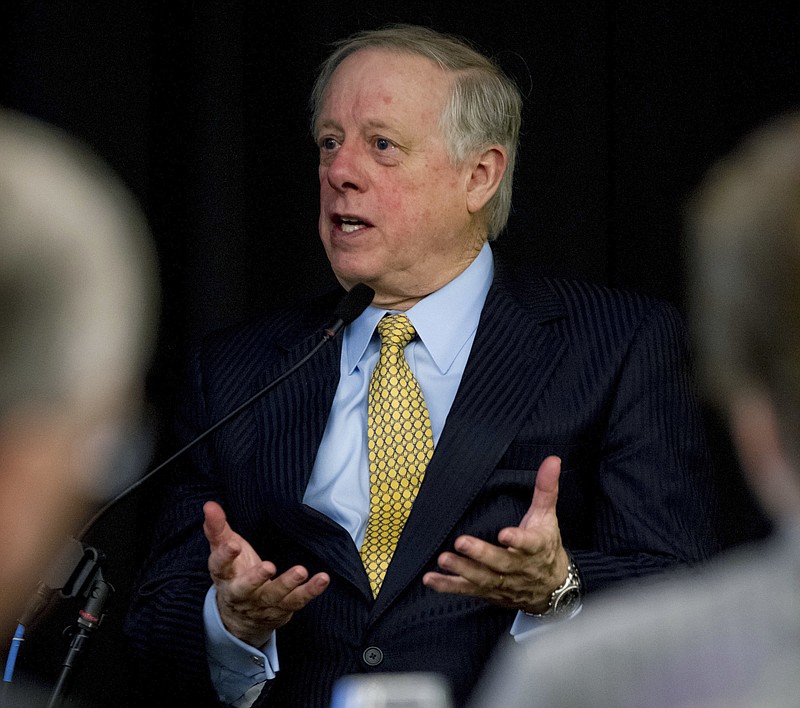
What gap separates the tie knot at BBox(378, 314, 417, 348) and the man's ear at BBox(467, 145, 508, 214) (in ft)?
0.94

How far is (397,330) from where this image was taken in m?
2.13

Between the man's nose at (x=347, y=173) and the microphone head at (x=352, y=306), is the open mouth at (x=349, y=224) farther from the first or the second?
the microphone head at (x=352, y=306)

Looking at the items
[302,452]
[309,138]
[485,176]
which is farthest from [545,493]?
[309,138]

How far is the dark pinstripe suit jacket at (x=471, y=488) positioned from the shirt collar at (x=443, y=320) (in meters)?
0.05

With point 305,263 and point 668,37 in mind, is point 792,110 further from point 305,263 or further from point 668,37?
point 305,263

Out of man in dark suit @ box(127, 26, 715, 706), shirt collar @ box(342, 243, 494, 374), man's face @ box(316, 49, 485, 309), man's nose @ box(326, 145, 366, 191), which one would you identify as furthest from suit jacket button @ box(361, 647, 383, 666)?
man's nose @ box(326, 145, 366, 191)

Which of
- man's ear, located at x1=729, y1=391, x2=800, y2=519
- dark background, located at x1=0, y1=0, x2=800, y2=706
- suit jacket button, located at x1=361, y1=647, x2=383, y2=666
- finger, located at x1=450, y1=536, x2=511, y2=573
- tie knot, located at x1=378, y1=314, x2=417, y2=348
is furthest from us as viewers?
dark background, located at x1=0, y1=0, x2=800, y2=706

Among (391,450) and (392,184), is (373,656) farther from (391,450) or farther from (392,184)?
(392,184)

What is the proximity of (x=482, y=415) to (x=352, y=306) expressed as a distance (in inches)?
11.8

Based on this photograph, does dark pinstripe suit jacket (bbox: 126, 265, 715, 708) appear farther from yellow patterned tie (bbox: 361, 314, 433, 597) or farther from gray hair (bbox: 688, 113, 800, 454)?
gray hair (bbox: 688, 113, 800, 454)

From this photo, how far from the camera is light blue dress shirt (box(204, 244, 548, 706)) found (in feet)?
6.31

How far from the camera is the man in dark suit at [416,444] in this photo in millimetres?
1887

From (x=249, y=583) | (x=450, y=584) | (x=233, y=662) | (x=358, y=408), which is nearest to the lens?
(x=450, y=584)

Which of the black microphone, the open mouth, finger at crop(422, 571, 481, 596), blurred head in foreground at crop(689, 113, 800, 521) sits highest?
blurred head in foreground at crop(689, 113, 800, 521)
